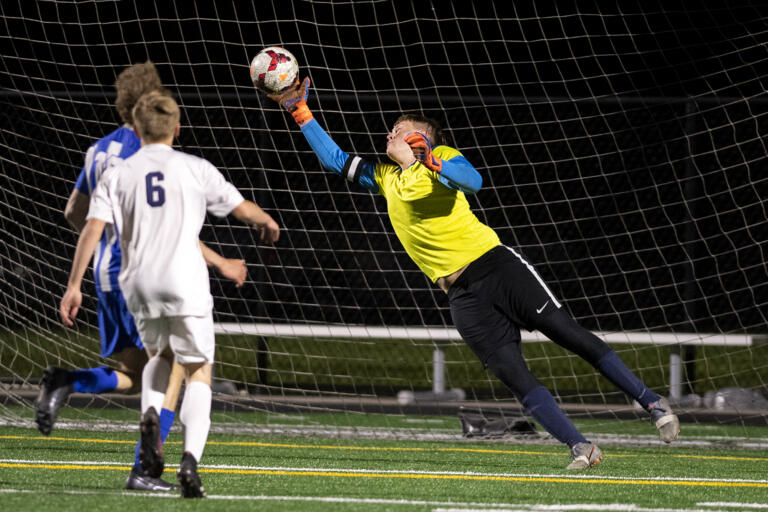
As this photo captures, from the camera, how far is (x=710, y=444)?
287 inches

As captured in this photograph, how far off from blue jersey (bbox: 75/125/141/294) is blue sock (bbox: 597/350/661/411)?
2259mm

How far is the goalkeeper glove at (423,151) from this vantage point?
4.94 metres

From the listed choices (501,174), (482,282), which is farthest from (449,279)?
(501,174)

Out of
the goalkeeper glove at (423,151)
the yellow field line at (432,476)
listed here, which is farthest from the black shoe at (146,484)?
the goalkeeper glove at (423,151)

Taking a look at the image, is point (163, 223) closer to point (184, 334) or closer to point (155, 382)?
point (184, 334)

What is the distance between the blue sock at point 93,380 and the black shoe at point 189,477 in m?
0.73

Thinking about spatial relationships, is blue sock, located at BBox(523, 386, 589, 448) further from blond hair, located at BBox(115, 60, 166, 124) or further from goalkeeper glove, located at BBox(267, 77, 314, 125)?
blond hair, located at BBox(115, 60, 166, 124)

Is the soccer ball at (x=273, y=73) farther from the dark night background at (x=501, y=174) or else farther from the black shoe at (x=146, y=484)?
the dark night background at (x=501, y=174)

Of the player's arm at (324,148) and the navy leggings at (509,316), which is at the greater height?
the player's arm at (324,148)

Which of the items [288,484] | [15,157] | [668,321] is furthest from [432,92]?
[288,484]

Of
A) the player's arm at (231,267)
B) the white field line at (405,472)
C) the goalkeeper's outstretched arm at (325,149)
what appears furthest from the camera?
the goalkeeper's outstretched arm at (325,149)

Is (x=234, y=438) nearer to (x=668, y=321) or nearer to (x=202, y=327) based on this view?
(x=202, y=327)

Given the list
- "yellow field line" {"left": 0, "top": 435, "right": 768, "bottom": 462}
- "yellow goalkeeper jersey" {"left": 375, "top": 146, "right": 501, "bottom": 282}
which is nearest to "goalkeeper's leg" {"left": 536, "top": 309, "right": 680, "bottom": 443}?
"yellow goalkeeper jersey" {"left": 375, "top": 146, "right": 501, "bottom": 282}

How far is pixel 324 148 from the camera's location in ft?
18.9
